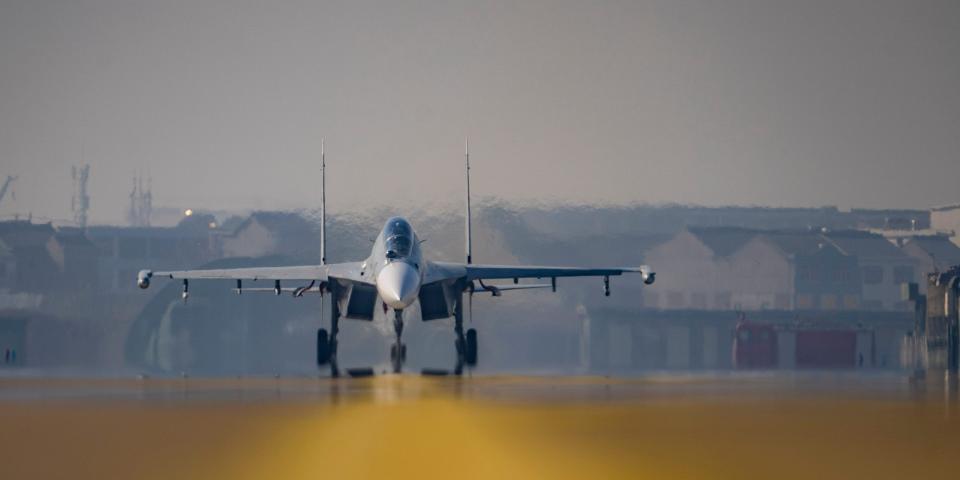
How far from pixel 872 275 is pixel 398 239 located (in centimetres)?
7090

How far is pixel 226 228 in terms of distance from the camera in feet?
333

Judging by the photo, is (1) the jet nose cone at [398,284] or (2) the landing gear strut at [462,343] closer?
(1) the jet nose cone at [398,284]

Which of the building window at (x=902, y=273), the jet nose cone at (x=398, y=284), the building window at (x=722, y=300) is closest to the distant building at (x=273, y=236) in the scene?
the building window at (x=722, y=300)

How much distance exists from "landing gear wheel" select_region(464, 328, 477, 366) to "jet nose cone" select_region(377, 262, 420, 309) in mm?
6427

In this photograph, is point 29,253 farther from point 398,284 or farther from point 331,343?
point 398,284

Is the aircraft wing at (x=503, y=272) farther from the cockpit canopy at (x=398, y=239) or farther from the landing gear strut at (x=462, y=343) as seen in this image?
the cockpit canopy at (x=398, y=239)

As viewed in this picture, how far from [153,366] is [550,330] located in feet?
78.9

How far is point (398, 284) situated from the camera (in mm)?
50062

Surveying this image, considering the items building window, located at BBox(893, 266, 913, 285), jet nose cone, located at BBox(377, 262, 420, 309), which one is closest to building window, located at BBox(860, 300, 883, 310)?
building window, located at BBox(893, 266, 913, 285)

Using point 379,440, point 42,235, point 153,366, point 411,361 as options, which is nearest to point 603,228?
point 411,361

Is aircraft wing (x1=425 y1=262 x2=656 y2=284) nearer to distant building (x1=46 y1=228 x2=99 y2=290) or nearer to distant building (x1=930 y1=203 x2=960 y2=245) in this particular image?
distant building (x1=46 y1=228 x2=99 y2=290)

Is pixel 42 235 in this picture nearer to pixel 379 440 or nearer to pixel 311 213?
pixel 311 213

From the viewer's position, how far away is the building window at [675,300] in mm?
107312

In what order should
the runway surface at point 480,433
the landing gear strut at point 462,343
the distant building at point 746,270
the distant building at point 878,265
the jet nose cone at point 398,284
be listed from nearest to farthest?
the runway surface at point 480,433 → the jet nose cone at point 398,284 → the landing gear strut at point 462,343 → the distant building at point 746,270 → the distant building at point 878,265
